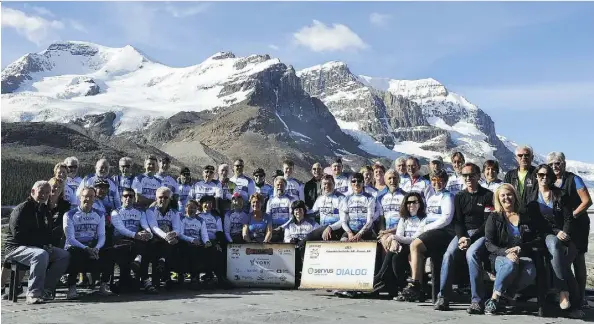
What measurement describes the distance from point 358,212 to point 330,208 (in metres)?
0.73

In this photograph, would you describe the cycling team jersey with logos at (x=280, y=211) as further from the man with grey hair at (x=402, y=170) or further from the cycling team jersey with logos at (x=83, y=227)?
the cycling team jersey with logos at (x=83, y=227)

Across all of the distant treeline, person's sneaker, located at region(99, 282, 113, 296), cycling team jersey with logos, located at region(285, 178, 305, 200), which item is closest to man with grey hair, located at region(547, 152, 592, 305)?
cycling team jersey with logos, located at region(285, 178, 305, 200)

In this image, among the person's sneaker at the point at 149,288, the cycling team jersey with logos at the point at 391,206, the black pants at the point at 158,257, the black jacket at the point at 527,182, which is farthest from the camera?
the black pants at the point at 158,257

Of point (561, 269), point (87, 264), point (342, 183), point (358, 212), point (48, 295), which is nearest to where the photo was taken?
point (561, 269)

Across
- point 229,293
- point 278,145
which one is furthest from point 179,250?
point 278,145

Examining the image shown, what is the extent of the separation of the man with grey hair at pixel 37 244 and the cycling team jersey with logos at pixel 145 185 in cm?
272

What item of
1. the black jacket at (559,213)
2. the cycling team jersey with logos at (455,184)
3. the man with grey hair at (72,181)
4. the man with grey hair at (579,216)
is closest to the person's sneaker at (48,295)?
the man with grey hair at (72,181)

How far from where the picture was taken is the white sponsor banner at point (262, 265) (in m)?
10.0

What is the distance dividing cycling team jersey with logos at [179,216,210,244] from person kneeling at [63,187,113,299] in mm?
1426

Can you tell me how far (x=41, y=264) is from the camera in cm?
822

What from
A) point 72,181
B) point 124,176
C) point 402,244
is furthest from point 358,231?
point 72,181

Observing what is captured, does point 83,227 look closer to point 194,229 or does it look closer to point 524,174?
point 194,229

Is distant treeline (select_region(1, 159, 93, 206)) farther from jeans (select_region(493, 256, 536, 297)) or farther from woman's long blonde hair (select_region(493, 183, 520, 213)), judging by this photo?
jeans (select_region(493, 256, 536, 297))

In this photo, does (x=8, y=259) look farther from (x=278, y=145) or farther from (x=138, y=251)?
(x=278, y=145)
